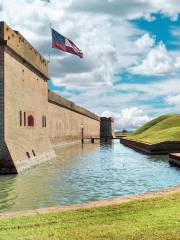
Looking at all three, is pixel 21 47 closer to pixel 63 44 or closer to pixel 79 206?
pixel 63 44

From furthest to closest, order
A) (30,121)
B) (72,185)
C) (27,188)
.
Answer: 1. (30,121)
2. (72,185)
3. (27,188)

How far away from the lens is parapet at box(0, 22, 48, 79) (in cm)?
2073

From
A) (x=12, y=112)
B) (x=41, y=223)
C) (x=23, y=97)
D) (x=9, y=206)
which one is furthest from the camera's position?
(x=23, y=97)

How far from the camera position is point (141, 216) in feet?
25.4

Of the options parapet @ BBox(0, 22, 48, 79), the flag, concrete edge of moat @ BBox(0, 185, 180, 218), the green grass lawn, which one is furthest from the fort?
the green grass lawn

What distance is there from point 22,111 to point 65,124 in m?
35.2

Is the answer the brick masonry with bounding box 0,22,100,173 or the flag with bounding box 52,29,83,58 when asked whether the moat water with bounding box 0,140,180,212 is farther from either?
the flag with bounding box 52,29,83,58

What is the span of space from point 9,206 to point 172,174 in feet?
34.3

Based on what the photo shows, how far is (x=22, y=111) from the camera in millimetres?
24344

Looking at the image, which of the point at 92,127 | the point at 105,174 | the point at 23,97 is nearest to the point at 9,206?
the point at 105,174

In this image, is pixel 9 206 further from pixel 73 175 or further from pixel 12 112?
pixel 12 112

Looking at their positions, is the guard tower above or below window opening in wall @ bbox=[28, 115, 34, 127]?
above

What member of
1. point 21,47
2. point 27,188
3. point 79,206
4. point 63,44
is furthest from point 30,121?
point 79,206

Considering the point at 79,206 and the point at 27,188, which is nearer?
the point at 79,206
